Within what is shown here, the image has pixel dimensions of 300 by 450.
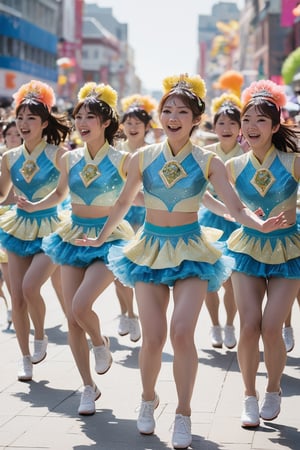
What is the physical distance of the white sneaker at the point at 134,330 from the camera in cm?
953

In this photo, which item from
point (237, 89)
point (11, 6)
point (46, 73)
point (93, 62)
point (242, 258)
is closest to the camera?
point (242, 258)

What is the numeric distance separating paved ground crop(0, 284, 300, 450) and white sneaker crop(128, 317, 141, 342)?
0.25 m

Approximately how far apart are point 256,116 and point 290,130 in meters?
0.28

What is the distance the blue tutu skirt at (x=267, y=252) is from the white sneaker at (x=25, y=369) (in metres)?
1.97

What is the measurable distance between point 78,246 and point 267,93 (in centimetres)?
164

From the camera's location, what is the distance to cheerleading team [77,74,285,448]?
5.88 m

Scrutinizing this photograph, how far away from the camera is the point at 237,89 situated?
18000 millimetres

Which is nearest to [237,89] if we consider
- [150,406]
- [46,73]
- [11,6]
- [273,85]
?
[273,85]

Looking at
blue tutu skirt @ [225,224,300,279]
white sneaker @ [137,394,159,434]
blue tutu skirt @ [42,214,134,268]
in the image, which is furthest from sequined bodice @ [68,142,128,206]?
white sneaker @ [137,394,159,434]

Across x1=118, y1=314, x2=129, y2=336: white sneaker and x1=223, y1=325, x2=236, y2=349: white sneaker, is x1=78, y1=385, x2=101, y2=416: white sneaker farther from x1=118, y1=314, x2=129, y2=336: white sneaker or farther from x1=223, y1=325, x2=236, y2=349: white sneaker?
x1=118, y1=314, x2=129, y2=336: white sneaker

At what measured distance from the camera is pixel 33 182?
795 centimetres

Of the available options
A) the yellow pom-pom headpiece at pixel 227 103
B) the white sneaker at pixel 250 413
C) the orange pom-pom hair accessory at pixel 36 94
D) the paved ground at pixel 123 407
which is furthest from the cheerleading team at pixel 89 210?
the yellow pom-pom headpiece at pixel 227 103

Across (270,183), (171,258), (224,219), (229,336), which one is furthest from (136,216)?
(171,258)

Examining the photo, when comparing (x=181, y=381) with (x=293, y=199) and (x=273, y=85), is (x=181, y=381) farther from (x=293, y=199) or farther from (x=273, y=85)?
A: (x=273, y=85)
